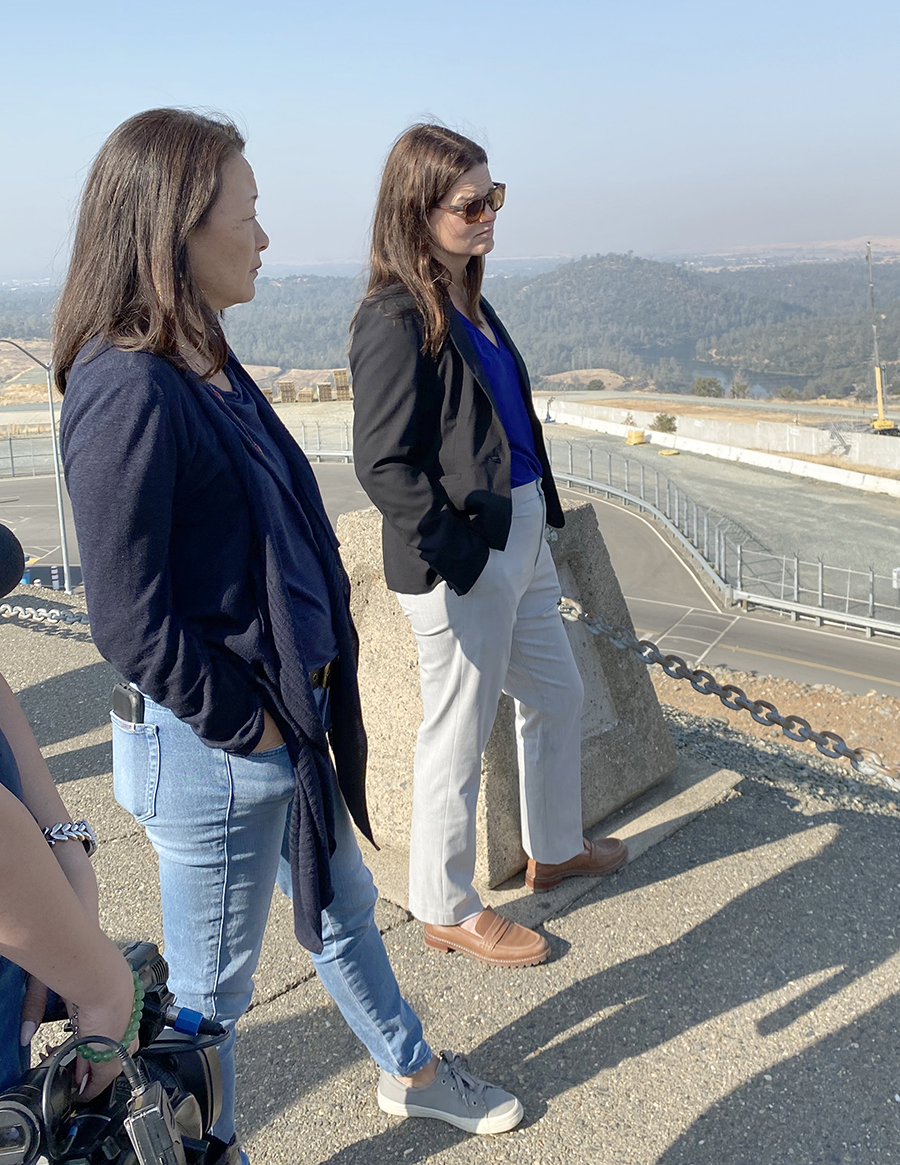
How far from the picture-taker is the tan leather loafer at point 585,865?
326 centimetres

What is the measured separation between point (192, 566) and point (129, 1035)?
0.77 meters

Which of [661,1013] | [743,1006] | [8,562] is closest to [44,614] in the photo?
[661,1013]

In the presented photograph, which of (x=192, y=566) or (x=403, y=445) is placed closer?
(x=192, y=566)

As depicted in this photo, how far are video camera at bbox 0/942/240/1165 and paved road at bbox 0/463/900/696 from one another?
24996mm

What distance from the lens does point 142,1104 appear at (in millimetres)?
1338

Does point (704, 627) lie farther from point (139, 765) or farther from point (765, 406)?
point (765, 406)

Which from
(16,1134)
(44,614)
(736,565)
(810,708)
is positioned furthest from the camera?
(736,565)

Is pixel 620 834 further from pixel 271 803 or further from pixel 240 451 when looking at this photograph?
pixel 240 451

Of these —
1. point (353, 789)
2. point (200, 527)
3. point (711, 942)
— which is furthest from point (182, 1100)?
point (711, 942)

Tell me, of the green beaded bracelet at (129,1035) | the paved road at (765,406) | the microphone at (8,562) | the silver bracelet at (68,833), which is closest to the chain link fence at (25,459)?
the paved road at (765,406)

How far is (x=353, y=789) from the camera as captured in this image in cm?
214

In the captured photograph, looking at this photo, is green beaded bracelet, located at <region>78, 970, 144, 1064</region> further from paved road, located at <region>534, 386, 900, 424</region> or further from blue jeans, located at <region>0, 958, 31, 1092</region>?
paved road, located at <region>534, 386, 900, 424</region>

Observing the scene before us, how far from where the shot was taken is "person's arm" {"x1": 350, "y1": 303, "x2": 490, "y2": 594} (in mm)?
2527

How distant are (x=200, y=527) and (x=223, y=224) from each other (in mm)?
541
